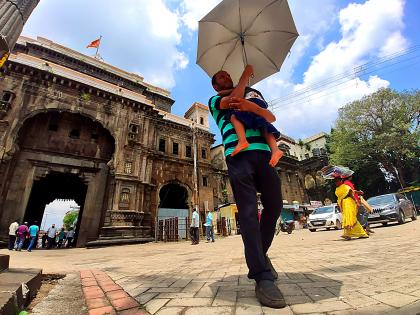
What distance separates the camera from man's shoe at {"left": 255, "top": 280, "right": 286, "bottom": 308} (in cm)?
156

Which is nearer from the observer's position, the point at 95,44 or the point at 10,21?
the point at 10,21

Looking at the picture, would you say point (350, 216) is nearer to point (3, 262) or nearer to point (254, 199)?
point (254, 199)

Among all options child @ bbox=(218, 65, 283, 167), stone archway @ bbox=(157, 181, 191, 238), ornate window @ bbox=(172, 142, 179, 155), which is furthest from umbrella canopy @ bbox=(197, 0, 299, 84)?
ornate window @ bbox=(172, 142, 179, 155)

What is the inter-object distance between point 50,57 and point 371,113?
34.1 m

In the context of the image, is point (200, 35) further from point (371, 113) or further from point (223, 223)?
point (371, 113)

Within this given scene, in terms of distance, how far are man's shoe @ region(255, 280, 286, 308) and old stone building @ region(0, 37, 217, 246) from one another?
15457mm

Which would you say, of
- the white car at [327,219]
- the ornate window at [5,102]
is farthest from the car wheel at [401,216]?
the ornate window at [5,102]

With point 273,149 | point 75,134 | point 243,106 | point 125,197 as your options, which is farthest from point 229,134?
point 75,134

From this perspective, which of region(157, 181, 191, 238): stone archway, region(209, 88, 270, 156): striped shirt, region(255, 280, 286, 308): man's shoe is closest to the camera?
region(255, 280, 286, 308): man's shoe

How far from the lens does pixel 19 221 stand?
13.9m

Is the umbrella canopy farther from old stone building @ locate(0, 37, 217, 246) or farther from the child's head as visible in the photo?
old stone building @ locate(0, 37, 217, 246)

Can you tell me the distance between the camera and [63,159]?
16.6 m

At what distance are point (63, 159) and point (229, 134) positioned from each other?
1760 centimetres

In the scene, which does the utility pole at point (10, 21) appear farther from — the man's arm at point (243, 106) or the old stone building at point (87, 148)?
the old stone building at point (87, 148)
